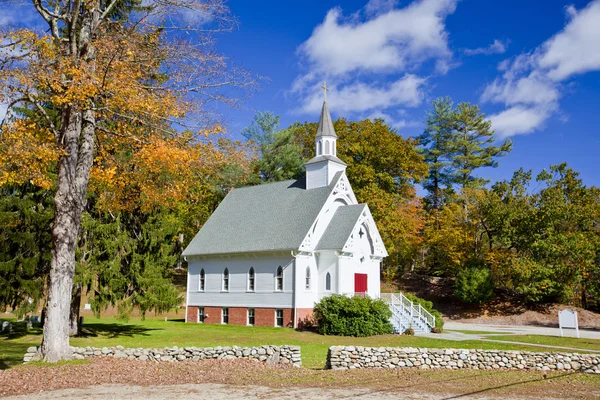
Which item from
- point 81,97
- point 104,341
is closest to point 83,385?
point 81,97

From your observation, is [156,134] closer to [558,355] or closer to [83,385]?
[83,385]

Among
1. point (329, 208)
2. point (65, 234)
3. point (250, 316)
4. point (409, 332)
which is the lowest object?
point (409, 332)

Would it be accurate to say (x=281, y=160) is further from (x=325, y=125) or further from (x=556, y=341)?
(x=556, y=341)

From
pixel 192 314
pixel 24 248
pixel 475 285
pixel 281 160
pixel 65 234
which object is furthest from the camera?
pixel 281 160

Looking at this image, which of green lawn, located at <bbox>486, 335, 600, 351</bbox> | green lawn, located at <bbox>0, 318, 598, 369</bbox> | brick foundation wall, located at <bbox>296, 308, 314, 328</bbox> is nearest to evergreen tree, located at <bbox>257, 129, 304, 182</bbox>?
brick foundation wall, located at <bbox>296, 308, 314, 328</bbox>

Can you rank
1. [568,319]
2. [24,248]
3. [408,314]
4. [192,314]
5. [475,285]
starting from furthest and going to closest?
1. [475,285]
2. [192,314]
3. [408,314]
4. [568,319]
5. [24,248]

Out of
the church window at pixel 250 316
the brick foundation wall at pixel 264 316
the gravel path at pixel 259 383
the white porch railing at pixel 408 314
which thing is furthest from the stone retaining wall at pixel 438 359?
the church window at pixel 250 316

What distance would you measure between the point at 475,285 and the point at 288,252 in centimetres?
1668

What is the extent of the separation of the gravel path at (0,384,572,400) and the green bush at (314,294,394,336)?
13971 mm

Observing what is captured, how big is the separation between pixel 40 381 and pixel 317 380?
6623mm

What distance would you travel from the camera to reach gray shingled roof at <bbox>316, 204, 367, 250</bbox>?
3011 cm

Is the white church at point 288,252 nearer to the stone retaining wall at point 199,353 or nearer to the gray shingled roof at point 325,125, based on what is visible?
the gray shingled roof at point 325,125

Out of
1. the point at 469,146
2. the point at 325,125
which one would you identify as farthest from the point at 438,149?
the point at 325,125

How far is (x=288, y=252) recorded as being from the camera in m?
30.4
